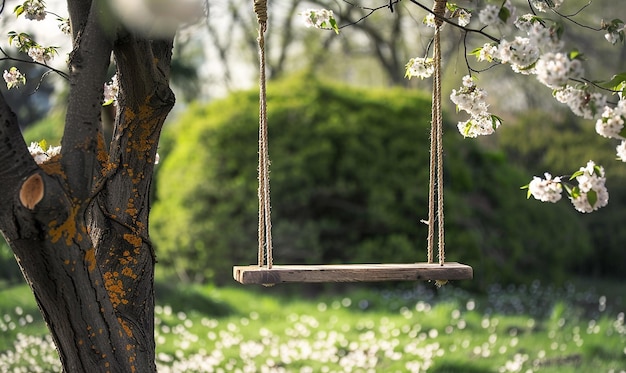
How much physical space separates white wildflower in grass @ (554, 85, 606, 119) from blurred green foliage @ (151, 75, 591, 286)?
604cm

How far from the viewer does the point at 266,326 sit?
652 cm

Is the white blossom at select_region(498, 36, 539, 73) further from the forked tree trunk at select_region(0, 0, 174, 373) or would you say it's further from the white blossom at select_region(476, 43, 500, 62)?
the forked tree trunk at select_region(0, 0, 174, 373)

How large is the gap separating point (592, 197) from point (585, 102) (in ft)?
0.93

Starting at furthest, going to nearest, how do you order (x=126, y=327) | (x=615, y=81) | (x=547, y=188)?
(x=126, y=327), (x=547, y=188), (x=615, y=81)

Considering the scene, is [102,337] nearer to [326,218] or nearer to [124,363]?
[124,363]

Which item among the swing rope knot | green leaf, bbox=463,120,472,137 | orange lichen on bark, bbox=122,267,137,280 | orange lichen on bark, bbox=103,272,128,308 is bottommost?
orange lichen on bark, bbox=103,272,128,308

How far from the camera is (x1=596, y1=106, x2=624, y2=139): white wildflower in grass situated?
79.5 inches

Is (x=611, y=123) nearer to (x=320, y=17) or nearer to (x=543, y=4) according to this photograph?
(x=543, y=4)

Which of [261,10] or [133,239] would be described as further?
[261,10]

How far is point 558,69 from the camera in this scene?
191 cm

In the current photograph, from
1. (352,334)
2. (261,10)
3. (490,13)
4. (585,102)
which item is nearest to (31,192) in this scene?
(261,10)

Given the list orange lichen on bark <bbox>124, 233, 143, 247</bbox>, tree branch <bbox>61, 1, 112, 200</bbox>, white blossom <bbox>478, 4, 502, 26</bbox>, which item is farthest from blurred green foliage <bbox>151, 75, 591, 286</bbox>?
white blossom <bbox>478, 4, 502, 26</bbox>

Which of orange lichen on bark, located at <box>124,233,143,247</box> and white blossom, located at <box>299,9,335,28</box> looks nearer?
orange lichen on bark, located at <box>124,233,143,247</box>

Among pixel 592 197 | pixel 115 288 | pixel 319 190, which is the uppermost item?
pixel 319 190
